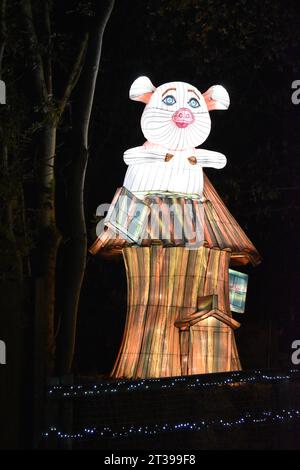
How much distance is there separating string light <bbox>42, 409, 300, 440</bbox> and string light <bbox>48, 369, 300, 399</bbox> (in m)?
0.30

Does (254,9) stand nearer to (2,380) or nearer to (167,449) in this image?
(167,449)

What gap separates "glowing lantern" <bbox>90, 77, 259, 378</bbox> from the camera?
1341 cm

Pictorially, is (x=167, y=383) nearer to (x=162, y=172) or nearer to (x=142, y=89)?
(x=162, y=172)

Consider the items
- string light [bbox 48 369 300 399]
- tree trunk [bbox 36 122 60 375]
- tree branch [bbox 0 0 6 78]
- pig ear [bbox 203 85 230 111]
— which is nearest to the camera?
string light [bbox 48 369 300 399]

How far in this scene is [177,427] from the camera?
27.5 feet

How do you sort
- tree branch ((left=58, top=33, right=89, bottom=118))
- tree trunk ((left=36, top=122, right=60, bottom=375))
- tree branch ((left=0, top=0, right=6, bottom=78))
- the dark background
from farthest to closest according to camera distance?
the dark background, tree branch ((left=58, top=33, right=89, bottom=118)), tree trunk ((left=36, top=122, right=60, bottom=375)), tree branch ((left=0, top=0, right=6, bottom=78))

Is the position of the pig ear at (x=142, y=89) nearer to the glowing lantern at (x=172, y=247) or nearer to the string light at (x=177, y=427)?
→ the glowing lantern at (x=172, y=247)

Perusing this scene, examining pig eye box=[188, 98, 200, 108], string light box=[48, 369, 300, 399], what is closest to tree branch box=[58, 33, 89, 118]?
pig eye box=[188, 98, 200, 108]

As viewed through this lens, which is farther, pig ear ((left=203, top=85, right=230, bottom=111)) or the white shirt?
pig ear ((left=203, top=85, right=230, bottom=111))

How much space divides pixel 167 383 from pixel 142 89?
6.70m

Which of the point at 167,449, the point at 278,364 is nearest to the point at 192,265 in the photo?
the point at 167,449

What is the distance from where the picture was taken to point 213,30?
15.4m

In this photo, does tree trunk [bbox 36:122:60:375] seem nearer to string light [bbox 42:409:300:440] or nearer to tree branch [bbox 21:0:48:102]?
tree branch [bbox 21:0:48:102]

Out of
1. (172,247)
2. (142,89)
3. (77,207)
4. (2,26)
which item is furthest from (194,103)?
(2,26)
